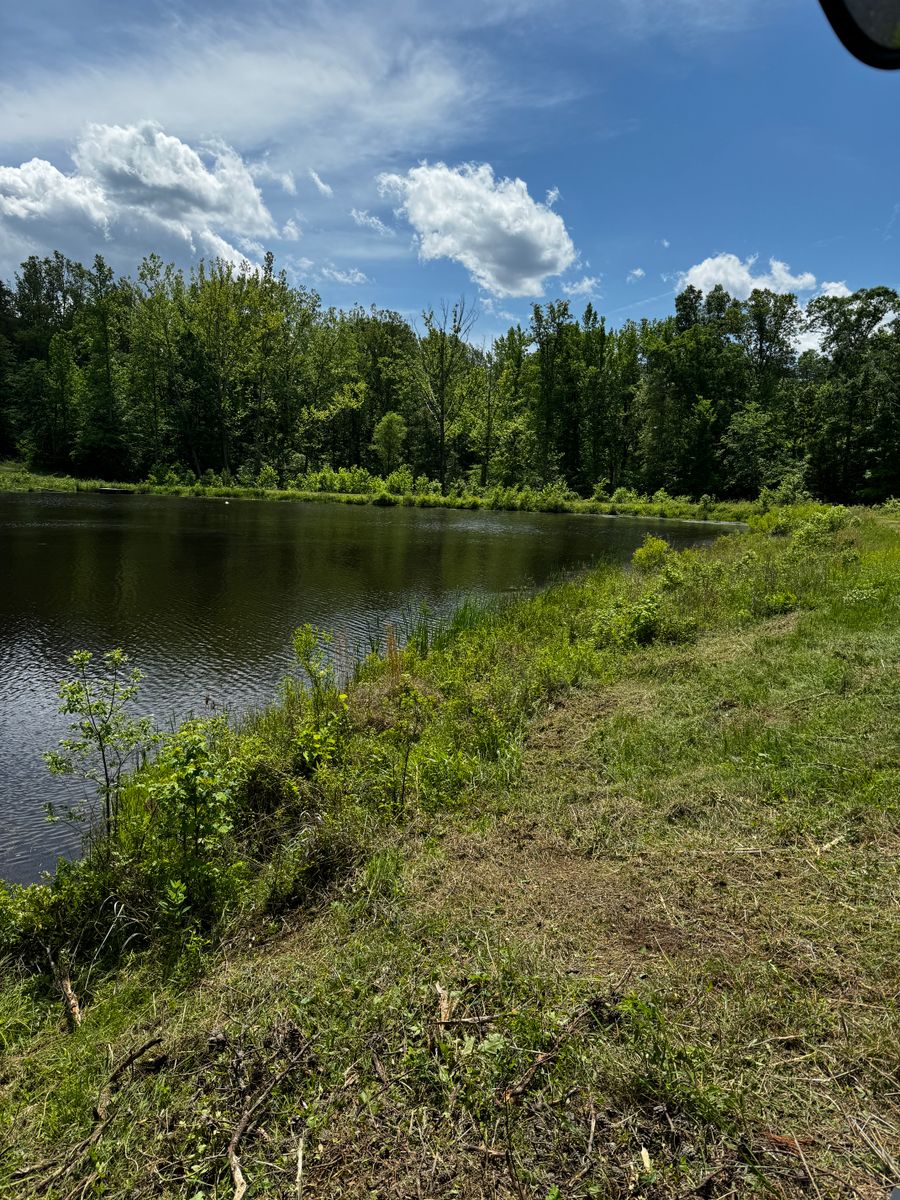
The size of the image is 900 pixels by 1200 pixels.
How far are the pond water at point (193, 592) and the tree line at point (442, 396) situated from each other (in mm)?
26319

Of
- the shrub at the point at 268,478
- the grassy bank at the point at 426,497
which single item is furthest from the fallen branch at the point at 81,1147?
the shrub at the point at 268,478

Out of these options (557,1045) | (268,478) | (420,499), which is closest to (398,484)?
(420,499)

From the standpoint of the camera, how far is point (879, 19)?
1353 mm

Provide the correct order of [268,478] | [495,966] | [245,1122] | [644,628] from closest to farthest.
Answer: [245,1122] < [495,966] < [644,628] < [268,478]

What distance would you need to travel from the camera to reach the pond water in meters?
8.52

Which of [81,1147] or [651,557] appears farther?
[651,557]

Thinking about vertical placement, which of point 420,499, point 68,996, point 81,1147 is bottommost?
point 68,996

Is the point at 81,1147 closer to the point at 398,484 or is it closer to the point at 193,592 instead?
the point at 193,592

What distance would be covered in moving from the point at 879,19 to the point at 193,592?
16768mm

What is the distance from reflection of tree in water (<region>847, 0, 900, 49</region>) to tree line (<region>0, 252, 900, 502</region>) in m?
56.0

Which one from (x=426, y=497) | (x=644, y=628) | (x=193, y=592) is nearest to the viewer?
(x=644, y=628)

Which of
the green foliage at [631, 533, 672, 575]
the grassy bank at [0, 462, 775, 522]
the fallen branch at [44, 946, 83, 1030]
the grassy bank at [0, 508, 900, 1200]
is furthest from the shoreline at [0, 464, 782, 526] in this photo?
the fallen branch at [44, 946, 83, 1030]

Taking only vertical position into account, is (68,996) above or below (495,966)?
below

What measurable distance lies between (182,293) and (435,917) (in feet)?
235
